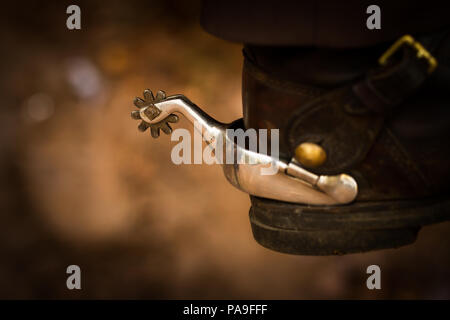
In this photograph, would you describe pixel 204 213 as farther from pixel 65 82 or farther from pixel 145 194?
pixel 65 82

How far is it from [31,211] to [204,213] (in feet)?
1.12

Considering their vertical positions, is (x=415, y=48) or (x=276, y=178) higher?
(x=415, y=48)

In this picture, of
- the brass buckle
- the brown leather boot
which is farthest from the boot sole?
the brass buckle

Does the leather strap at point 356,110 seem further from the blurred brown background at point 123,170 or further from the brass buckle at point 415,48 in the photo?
the blurred brown background at point 123,170

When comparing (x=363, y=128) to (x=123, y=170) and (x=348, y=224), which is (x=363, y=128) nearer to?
(x=348, y=224)

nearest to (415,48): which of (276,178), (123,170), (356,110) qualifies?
(356,110)

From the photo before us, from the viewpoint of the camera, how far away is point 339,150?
36.5 inches

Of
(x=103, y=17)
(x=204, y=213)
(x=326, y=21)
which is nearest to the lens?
(x=326, y=21)

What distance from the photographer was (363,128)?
0.91m

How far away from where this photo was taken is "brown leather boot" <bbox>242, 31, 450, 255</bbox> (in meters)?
0.89

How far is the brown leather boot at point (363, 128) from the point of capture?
2.90 feet

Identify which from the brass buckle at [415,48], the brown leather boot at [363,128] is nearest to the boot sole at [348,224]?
the brown leather boot at [363,128]

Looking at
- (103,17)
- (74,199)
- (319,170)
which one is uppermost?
(103,17)

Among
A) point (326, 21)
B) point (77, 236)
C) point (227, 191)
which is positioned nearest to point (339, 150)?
point (326, 21)
